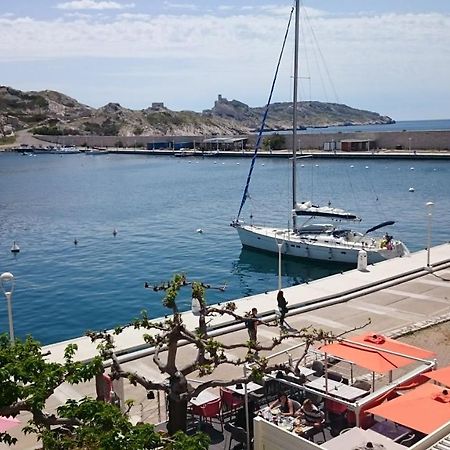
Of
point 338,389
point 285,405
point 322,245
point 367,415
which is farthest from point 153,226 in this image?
point 367,415

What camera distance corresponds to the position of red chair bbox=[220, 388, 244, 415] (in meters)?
12.4

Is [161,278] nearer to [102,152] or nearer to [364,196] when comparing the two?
[364,196]

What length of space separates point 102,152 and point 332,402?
172720mm

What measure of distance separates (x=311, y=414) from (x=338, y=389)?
1044 millimetres

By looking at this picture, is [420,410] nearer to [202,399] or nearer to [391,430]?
[391,430]

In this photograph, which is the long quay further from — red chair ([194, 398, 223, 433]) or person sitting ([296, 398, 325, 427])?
person sitting ([296, 398, 325, 427])

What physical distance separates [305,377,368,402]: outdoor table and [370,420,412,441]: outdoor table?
2.24 feet

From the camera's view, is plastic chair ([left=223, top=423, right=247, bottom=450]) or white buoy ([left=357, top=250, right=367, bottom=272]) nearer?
plastic chair ([left=223, top=423, right=247, bottom=450])

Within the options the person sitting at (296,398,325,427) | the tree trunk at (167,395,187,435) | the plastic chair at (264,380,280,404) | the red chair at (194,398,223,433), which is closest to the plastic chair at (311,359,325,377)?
the plastic chair at (264,380,280,404)

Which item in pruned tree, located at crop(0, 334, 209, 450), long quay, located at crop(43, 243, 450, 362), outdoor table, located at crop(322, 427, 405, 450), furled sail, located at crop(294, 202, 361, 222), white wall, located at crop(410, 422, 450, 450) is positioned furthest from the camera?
furled sail, located at crop(294, 202, 361, 222)

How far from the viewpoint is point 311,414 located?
11367mm

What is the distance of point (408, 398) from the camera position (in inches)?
423

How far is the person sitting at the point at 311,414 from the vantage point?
11.3 meters

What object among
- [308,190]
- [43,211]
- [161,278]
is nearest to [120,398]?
[161,278]
